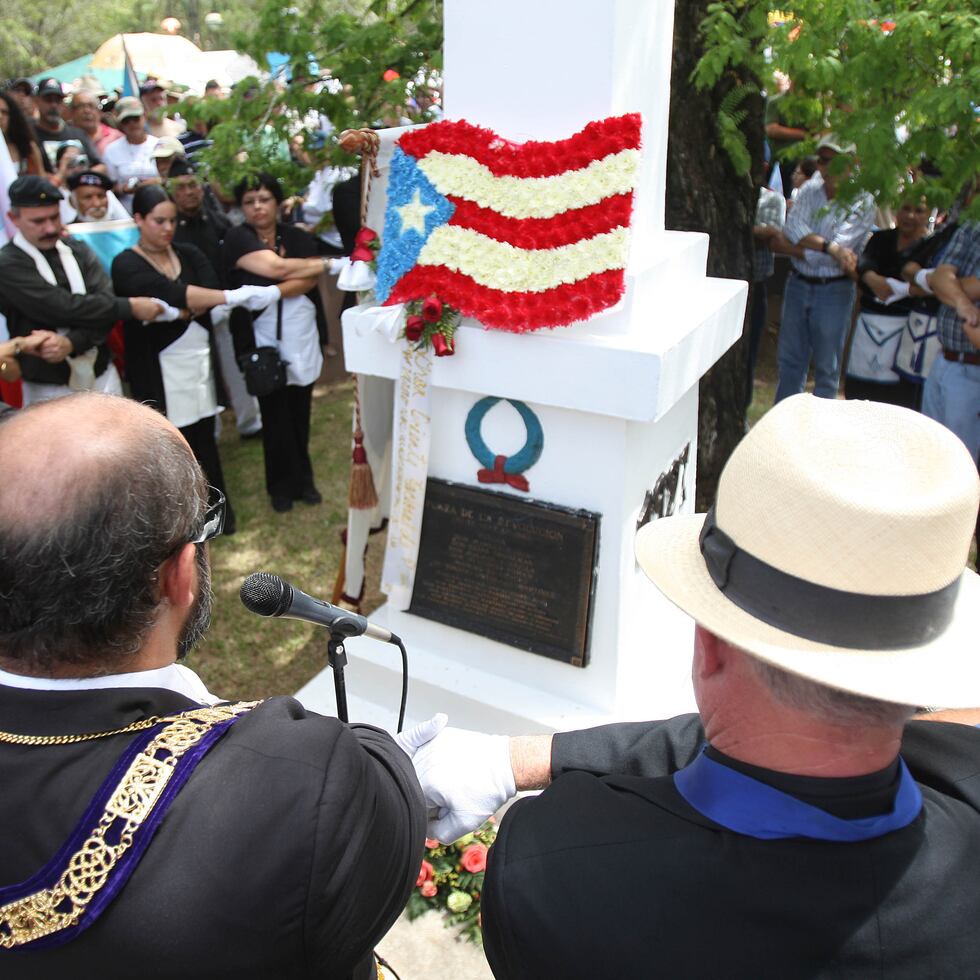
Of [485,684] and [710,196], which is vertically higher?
[710,196]

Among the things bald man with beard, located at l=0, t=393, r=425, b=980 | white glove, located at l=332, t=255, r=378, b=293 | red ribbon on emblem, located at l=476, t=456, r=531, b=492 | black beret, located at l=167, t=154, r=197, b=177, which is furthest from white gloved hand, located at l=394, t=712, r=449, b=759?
black beret, located at l=167, t=154, r=197, b=177

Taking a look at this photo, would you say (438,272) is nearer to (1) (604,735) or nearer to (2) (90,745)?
(1) (604,735)

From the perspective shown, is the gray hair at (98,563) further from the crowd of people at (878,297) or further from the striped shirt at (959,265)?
the striped shirt at (959,265)

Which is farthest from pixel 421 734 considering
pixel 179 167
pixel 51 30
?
pixel 51 30

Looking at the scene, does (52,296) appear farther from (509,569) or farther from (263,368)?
(509,569)

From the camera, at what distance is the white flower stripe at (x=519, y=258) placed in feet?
8.30

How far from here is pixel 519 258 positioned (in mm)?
2652

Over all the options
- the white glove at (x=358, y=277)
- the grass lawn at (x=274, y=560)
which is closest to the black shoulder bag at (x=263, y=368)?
the grass lawn at (x=274, y=560)

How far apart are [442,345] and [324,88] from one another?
2481mm

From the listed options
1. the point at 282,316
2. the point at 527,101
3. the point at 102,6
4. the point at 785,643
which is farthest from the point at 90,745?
the point at 102,6

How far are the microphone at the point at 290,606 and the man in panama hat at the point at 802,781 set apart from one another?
1.98ft

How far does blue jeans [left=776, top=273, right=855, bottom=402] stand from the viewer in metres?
5.83

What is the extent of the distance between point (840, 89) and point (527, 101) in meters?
1.57

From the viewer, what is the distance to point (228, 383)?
20.6 feet
